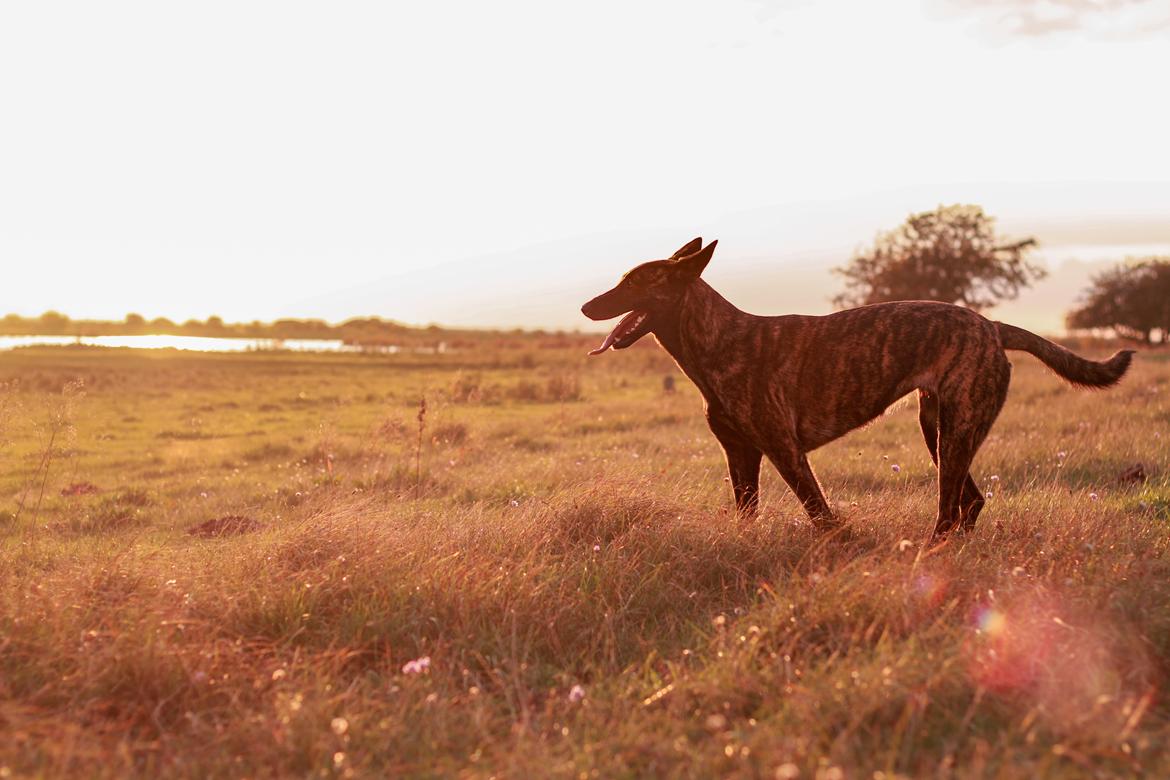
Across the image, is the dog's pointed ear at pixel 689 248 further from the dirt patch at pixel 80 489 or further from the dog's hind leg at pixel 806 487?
the dirt patch at pixel 80 489

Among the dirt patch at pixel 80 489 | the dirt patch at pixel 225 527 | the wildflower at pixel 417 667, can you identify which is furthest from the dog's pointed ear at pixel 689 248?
the dirt patch at pixel 80 489

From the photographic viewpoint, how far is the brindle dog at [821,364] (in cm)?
580

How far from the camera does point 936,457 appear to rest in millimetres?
6363

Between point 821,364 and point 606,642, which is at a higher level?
point 821,364

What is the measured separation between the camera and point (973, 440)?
230 inches

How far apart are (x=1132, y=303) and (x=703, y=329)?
76129 mm

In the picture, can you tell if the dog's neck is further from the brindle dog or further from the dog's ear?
the dog's ear

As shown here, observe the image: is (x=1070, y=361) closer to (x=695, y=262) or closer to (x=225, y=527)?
(x=695, y=262)

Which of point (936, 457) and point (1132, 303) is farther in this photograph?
point (1132, 303)

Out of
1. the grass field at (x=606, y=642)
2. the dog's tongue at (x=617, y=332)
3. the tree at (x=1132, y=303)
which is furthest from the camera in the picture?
the tree at (x=1132, y=303)

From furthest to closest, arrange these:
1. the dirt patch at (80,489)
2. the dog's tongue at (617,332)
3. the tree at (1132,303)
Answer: the tree at (1132,303) → the dirt patch at (80,489) → the dog's tongue at (617,332)

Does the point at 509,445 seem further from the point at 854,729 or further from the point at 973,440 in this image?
the point at 854,729

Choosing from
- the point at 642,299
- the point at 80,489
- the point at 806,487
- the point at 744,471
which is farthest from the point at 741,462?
the point at 80,489

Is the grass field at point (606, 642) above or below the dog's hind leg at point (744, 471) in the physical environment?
below
